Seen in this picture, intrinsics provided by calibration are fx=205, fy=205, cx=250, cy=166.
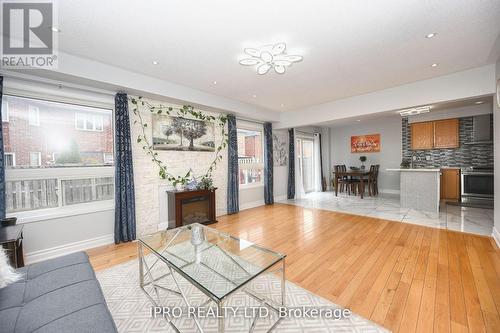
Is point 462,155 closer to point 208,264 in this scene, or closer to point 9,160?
point 208,264

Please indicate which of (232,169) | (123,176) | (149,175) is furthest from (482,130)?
(123,176)

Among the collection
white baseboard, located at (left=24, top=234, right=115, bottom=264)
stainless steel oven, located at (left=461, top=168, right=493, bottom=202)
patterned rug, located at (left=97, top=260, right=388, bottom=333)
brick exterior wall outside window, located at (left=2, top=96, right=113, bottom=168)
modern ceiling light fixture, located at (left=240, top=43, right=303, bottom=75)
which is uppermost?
modern ceiling light fixture, located at (left=240, top=43, right=303, bottom=75)

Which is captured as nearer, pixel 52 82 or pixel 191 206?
pixel 52 82

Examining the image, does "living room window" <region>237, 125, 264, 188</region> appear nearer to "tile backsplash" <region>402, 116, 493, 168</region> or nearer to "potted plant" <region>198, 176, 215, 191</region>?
"potted plant" <region>198, 176, 215, 191</region>

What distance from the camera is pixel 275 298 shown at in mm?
1845

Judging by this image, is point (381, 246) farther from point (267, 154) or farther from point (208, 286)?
point (267, 154)

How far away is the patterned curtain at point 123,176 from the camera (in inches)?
123

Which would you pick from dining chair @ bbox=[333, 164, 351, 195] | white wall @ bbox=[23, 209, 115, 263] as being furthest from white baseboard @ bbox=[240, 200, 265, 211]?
white wall @ bbox=[23, 209, 115, 263]

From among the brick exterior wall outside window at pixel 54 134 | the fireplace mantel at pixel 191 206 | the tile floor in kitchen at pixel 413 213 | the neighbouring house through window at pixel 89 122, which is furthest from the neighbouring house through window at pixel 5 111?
the tile floor in kitchen at pixel 413 213

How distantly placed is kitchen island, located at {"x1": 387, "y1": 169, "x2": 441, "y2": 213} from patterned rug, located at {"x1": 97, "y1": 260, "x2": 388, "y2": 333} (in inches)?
166

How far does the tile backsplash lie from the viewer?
5027 mm

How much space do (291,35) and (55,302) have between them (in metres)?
2.92

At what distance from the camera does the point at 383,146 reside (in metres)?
6.89

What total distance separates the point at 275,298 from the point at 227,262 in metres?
0.55
